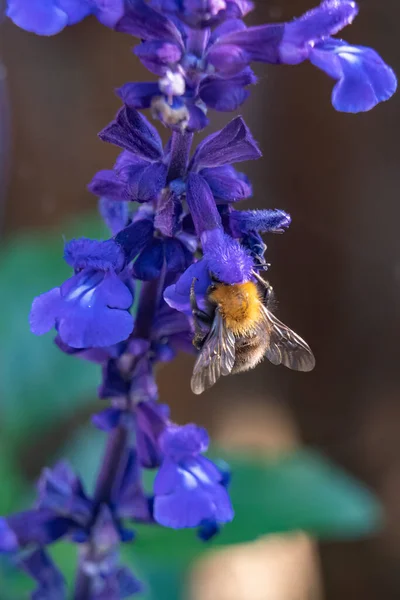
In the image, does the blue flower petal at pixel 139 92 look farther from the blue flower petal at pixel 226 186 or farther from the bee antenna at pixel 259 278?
the bee antenna at pixel 259 278

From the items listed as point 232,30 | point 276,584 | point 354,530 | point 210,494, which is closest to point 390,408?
point 276,584

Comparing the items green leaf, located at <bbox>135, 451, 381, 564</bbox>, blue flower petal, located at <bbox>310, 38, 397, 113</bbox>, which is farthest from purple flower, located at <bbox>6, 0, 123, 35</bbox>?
green leaf, located at <bbox>135, 451, 381, 564</bbox>

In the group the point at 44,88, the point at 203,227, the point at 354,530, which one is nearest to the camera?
the point at 203,227

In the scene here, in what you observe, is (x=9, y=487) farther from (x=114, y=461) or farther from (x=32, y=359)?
(x=114, y=461)

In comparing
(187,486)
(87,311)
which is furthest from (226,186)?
(187,486)

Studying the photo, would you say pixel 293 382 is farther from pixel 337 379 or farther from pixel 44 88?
pixel 44 88

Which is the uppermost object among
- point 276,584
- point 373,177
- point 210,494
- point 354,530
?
point 210,494

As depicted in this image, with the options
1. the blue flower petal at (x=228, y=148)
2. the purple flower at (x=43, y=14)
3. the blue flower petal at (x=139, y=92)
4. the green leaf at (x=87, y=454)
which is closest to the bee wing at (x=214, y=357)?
the blue flower petal at (x=228, y=148)
